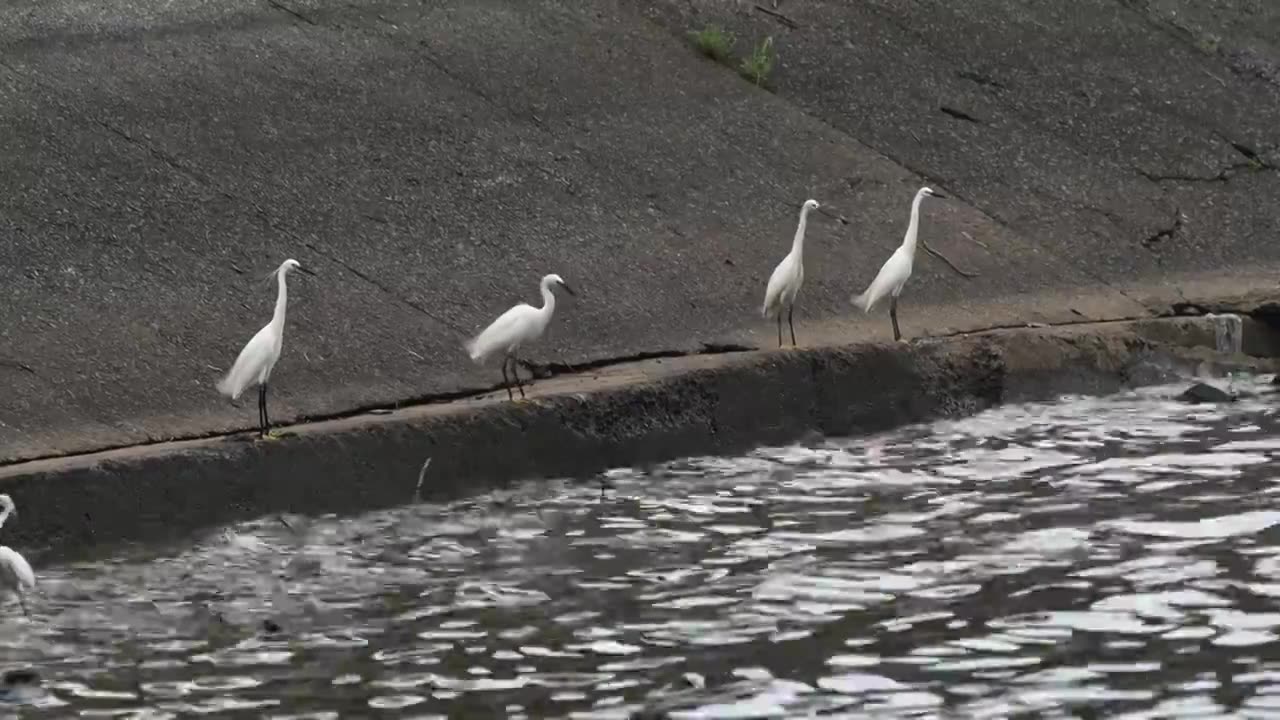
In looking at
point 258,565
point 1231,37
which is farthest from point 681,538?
point 1231,37

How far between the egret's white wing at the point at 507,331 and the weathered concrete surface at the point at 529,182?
11.5 inches

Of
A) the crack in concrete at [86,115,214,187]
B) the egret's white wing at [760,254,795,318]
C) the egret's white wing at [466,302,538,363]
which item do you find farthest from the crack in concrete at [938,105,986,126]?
the crack in concrete at [86,115,214,187]

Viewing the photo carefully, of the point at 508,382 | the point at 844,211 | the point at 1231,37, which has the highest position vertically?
the point at 1231,37

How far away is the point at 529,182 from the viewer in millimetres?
12680

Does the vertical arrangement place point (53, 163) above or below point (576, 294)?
above

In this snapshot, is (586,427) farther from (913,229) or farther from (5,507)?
(913,229)

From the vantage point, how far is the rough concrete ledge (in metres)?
8.44

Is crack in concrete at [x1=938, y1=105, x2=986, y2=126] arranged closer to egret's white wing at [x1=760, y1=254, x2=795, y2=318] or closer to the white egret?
egret's white wing at [x1=760, y1=254, x2=795, y2=318]

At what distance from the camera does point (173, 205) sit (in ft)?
37.7

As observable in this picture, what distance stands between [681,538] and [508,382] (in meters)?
2.21

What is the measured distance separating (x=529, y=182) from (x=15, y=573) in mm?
5712

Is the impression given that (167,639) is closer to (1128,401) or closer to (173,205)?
(173,205)

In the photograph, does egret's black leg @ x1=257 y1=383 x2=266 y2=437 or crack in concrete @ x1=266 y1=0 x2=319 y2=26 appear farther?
crack in concrete @ x1=266 y1=0 x2=319 y2=26

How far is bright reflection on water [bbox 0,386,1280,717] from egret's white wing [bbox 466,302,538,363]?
39.0 inches
